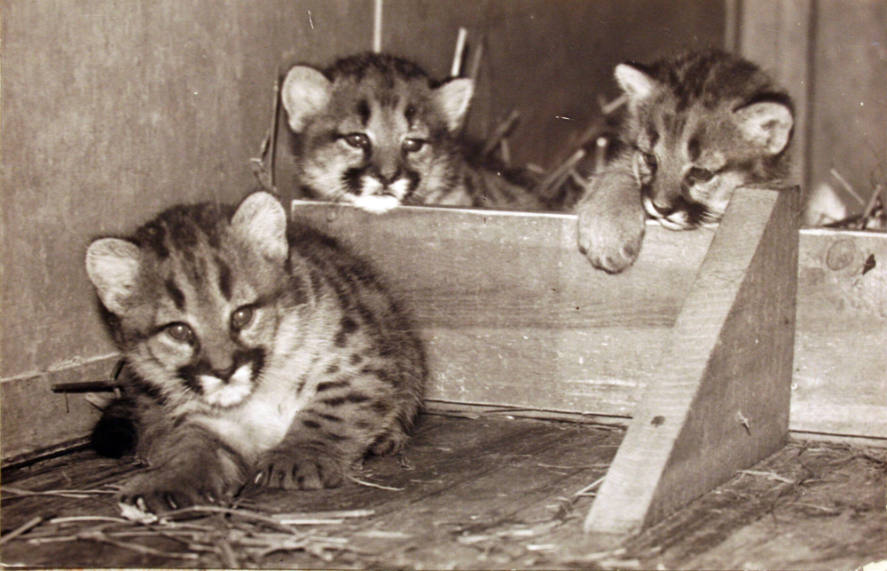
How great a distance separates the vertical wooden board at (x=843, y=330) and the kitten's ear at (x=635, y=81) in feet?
3.91

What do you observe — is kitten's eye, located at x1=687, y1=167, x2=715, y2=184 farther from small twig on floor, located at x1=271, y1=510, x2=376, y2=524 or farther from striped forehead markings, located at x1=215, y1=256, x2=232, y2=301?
small twig on floor, located at x1=271, y1=510, x2=376, y2=524

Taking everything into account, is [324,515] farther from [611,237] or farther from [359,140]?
[359,140]

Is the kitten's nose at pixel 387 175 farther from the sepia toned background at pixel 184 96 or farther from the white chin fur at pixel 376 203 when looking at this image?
the sepia toned background at pixel 184 96

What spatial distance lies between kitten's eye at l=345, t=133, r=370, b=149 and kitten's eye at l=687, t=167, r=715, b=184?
1.65 m

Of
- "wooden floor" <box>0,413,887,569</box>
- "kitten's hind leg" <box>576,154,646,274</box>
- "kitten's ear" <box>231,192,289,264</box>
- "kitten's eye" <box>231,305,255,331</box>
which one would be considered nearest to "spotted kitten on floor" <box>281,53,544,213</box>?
"kitten's hind leg" <box>576,154,646,274</box>

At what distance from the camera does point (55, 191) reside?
13.1 feet

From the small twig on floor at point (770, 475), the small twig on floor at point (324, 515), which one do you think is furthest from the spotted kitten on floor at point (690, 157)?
the small twig on floor at point (324, 515)

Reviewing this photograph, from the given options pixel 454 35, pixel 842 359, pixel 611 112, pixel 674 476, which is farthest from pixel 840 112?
pixel 674 476

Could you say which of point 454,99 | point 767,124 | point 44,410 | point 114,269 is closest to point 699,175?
point 767,124

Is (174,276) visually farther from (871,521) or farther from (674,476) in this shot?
(871,521)

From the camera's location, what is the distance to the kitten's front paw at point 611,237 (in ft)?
14.4

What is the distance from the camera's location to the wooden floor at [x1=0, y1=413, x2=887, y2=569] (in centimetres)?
302

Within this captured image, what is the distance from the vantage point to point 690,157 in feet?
15.4

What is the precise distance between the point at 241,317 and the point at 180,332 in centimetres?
21
